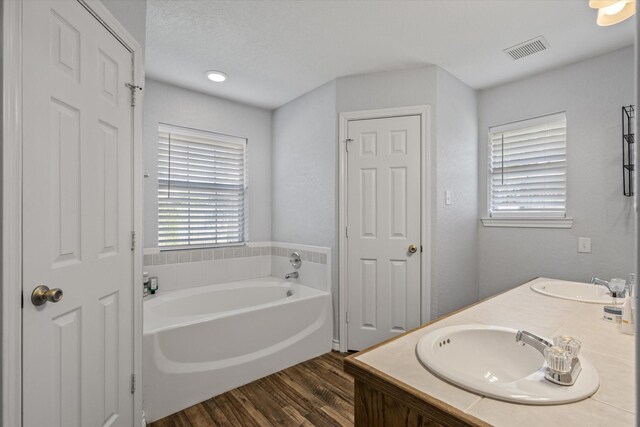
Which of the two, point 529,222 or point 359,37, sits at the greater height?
point 359,37

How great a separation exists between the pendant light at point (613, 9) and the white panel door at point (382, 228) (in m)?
1.33

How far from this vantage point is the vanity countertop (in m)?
0.64

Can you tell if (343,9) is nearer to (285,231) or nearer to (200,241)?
(285,231)

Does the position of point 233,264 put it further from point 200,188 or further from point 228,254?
point 200,188

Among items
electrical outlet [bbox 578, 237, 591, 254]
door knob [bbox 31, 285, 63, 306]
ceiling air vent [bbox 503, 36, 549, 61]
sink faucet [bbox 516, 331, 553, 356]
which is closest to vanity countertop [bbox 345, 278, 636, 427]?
sink faucet [bbox 516, 331, 553, 356]

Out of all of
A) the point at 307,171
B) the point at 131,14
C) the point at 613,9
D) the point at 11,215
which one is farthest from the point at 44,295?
the point at 613,9

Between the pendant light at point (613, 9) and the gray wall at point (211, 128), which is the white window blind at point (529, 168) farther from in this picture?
the gray wall at point (211, 128)

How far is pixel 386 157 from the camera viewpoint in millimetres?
2637

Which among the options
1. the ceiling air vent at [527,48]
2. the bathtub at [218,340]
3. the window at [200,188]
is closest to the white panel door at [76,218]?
the bathtub at [218,340]

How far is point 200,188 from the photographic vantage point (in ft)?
10.4

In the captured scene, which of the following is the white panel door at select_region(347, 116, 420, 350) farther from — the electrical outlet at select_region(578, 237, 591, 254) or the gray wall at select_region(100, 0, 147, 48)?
the gray wall at select_region(100, 0, 147, 48)

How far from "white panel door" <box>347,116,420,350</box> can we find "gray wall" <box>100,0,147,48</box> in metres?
1.65

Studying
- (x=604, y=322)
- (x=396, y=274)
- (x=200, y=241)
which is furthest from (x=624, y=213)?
(x=200, y=241)

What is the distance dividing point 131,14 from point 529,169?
10.2 feet
